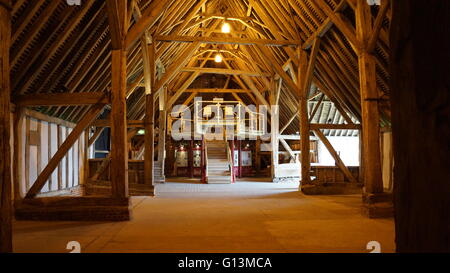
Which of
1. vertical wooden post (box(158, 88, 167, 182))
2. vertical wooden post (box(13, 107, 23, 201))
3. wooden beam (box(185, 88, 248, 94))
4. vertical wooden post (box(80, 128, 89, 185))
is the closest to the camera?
vertical wooden post (box(13, 107, 23, 201))

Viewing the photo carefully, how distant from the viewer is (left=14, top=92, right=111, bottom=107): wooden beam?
5984mm

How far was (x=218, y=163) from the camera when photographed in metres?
14.9

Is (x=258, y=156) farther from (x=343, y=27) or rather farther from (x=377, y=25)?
(x=377, y=25)

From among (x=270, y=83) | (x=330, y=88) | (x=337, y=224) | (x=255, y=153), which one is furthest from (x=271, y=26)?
(x=255, y=153)

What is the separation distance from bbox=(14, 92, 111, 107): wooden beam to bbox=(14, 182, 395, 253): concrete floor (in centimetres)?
232

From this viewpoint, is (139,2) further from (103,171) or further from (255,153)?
(255,153)

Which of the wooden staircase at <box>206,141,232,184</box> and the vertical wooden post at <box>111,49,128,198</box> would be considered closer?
the vertical wooden post at <box>111,49,128,198</box>

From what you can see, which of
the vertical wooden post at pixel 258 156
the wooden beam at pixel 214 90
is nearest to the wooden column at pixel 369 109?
the wooden beam at pixel 214 90

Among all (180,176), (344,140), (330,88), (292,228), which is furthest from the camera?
(180,176)

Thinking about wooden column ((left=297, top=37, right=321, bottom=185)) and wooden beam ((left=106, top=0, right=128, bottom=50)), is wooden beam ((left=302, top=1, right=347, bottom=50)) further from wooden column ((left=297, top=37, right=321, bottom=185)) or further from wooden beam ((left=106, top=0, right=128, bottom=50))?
wooden beam ((left=106, top=0, right=128, bottom=50))

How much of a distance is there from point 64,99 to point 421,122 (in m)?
6.52

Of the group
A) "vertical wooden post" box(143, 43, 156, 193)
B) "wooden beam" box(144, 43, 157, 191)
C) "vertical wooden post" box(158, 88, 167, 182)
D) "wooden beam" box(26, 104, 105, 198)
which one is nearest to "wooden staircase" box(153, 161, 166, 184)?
"vertical wooden post" box(158, 88, 167, 182)

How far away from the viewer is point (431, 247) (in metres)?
1.11

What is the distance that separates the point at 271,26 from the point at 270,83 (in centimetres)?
441
